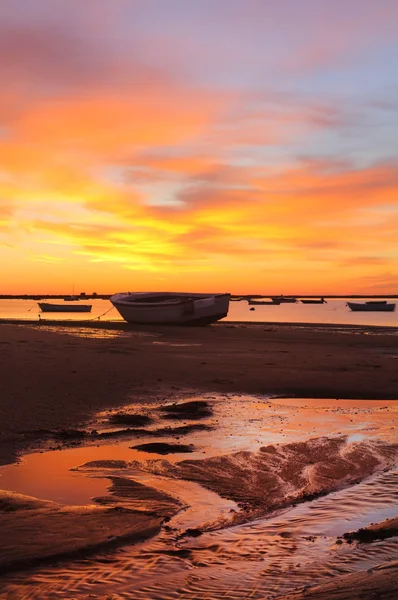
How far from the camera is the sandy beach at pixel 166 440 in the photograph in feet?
19.8

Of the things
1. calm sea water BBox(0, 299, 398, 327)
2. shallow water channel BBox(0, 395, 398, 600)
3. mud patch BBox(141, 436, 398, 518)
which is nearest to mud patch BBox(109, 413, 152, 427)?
shallow water channel BBox(0, 395, 398, 600)

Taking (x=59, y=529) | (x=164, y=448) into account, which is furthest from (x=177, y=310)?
(x=59, y=529)

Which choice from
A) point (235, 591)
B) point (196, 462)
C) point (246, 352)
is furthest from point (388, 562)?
point (246, 352)

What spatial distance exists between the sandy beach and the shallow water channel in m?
0.09

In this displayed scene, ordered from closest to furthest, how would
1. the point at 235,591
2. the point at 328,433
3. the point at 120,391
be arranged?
the point at 235,591, the point at 328,433, the point at 120,391

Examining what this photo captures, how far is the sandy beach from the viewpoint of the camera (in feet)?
19.8

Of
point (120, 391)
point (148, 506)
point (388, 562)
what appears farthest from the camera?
point (120, 391)

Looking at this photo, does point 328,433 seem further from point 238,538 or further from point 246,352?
point 246,352

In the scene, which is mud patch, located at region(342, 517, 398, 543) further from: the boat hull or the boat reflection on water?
the boat reflection on water

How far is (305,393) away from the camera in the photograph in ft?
53.4

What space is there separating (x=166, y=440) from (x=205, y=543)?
4.66 m

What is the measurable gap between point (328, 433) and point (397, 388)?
6655 mm

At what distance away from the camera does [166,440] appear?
34.8 feet

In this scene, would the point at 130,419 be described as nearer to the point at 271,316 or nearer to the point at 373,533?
the point at 373,533
